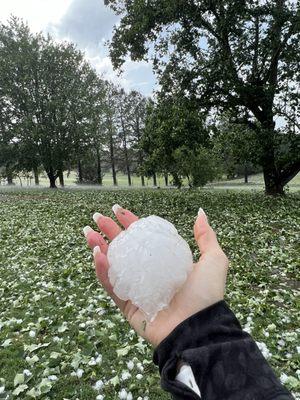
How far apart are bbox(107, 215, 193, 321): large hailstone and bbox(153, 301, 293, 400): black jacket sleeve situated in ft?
1.01

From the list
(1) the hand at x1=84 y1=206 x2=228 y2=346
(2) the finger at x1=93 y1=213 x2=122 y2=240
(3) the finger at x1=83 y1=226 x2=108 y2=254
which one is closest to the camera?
(1) the hand at x1=84 y1=206 x2=228 y2=346

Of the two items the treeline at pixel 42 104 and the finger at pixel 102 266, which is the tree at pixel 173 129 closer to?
the finger at pixel 102 266

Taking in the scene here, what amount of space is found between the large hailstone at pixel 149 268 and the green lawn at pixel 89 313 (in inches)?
139

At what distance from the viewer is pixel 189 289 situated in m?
2.40

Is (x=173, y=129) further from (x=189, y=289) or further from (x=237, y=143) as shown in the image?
(x=189, y=289)

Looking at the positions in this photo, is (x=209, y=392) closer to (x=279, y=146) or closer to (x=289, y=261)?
(x=289, y=261)

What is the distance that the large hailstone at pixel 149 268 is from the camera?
2.37 meters

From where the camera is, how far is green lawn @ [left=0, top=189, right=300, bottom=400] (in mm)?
5609

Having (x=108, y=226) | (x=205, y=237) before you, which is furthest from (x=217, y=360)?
(x=108, y=226)

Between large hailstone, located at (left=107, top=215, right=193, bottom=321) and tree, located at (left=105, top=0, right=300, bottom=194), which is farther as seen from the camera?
tree, located at (left=105, top=0, right=300, bottom=194)

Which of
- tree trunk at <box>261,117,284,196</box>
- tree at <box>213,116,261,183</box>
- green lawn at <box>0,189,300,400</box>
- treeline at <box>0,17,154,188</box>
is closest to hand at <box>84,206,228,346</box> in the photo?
green lawn at <box>0,189,300,400</box>

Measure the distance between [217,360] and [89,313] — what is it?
663cm

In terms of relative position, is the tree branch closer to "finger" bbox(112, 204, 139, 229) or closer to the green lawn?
the green lawn

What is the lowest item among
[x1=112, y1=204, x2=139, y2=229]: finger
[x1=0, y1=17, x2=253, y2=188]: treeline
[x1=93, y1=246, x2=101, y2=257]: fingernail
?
[x1=93, y1=246, x2=101, y2=257]: fingernail
